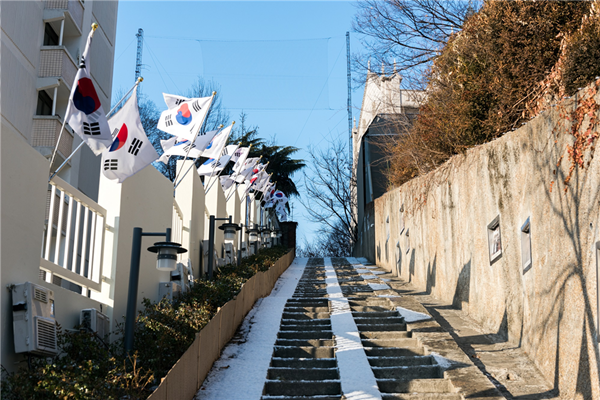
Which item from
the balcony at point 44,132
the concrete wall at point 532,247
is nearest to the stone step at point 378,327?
the concrete wall at point 532,247

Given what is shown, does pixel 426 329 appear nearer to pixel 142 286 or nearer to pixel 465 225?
pixel 465 225

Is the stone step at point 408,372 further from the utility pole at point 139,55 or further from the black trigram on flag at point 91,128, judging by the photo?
the utility pole at point 139,55

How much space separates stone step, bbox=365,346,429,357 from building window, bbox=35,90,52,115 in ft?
40.1

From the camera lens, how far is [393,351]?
7.89 meters

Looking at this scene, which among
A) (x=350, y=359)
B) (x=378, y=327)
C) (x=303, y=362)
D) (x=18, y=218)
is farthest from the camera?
(x=378, y=327)

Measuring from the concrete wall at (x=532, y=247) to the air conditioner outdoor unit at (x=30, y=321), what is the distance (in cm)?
522

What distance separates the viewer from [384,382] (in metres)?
6.65

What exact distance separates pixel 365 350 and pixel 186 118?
547 centimetres

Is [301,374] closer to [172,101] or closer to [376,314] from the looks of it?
[376,314]

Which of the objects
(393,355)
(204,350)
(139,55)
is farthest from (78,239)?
(139,55)

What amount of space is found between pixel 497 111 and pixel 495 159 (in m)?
1.42

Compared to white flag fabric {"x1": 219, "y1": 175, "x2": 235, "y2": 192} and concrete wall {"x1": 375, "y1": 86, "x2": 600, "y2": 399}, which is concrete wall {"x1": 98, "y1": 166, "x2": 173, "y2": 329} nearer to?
concrete wall {"x1": 375, "y1": 86, "x2": 600, "y2": 399}

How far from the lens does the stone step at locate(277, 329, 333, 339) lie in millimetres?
8843

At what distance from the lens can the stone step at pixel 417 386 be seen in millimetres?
6516
